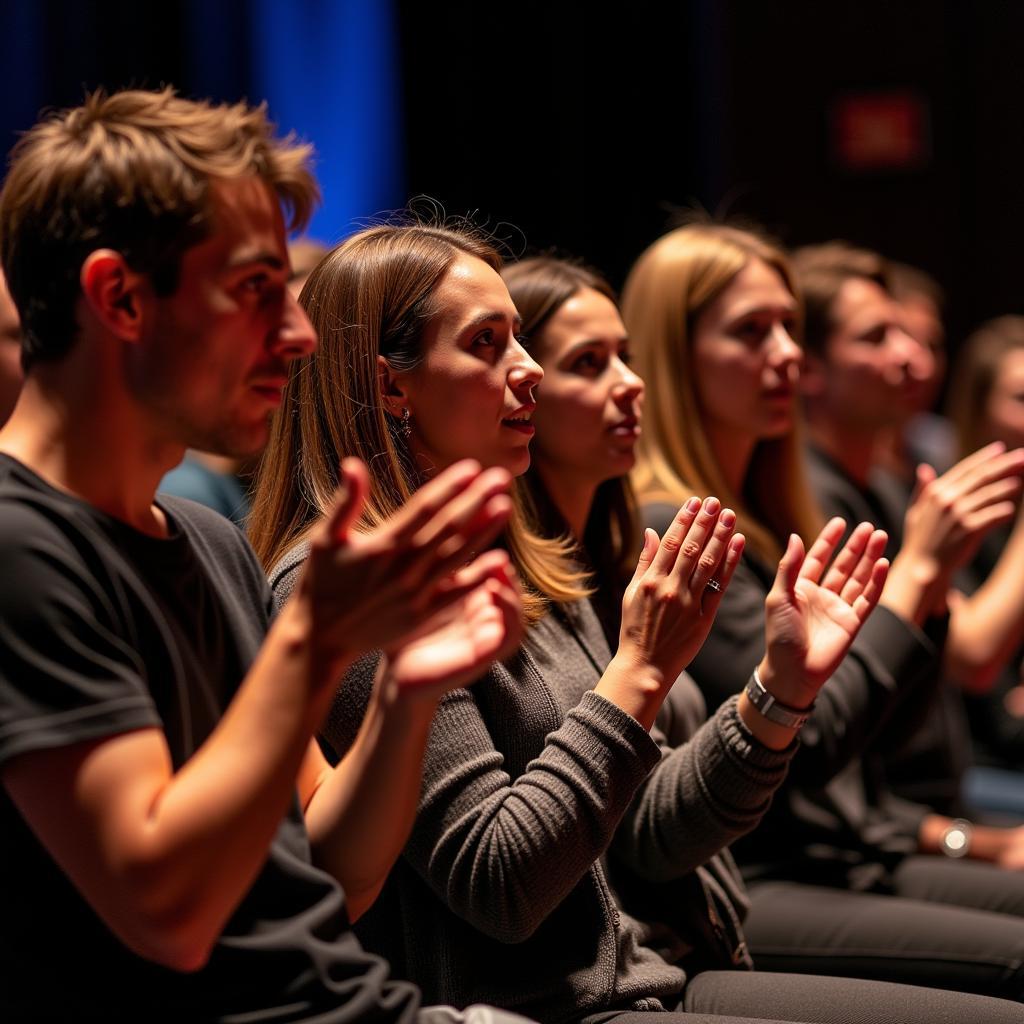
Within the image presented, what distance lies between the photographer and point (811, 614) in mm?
1672

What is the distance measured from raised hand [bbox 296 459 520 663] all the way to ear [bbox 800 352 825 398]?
1.98m

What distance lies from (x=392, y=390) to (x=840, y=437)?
1.51m

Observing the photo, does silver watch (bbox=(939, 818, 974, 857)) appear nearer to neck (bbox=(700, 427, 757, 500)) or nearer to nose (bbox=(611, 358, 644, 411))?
neck (bbox=(700, 427, 757, 500))

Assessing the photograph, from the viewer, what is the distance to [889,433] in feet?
12.8

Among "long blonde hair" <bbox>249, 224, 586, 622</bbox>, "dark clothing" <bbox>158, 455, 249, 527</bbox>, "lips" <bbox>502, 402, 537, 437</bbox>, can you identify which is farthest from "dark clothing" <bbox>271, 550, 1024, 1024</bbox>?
"dark clothing" <bbox>158, 455, 249, 527</bbox>

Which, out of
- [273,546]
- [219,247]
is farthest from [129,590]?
[273,546]

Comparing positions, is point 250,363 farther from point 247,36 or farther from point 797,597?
point 247,36

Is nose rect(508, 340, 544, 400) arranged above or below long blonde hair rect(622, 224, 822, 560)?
above

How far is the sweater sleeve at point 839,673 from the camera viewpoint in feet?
6.63

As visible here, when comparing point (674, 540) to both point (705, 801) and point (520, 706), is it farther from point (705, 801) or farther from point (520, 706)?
point (705, 801)

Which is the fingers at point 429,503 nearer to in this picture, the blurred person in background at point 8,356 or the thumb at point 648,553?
the thumb at point 648,553

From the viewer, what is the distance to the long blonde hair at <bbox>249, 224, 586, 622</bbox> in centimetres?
153

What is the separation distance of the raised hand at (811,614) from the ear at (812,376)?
121cm

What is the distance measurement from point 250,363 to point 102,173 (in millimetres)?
173
